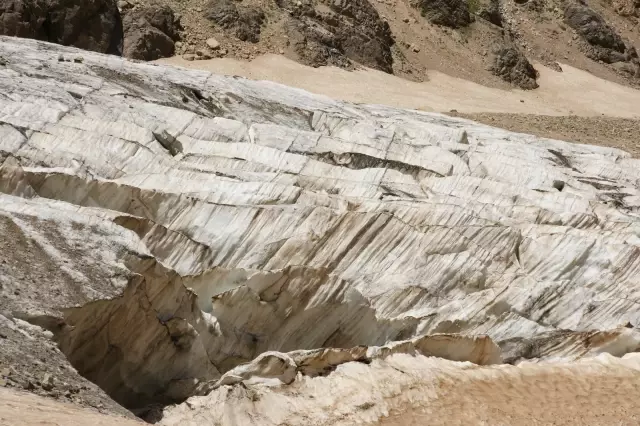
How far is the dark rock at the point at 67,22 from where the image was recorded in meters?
31.1

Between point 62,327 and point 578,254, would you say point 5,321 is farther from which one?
point 578,254

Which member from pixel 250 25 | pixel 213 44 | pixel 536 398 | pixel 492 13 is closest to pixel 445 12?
pixel 492 13

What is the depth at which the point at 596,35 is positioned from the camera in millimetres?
49875

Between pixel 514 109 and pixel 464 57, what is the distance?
751 cm

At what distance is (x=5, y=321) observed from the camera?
28.5ft

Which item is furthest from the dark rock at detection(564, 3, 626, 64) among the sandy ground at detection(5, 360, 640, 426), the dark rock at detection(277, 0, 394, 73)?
the sandy ground at detection(5, 360, 640, 426)

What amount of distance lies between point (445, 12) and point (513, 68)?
5567 mm

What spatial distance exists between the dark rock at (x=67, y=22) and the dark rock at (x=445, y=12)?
64.5 ft

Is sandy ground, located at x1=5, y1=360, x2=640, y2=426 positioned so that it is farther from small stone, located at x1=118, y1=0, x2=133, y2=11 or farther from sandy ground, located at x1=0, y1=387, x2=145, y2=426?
small stone, located at x1=118, y1=0, x2=133, y2=11

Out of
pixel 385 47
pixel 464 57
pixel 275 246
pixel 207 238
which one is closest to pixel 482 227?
pixel 275 246

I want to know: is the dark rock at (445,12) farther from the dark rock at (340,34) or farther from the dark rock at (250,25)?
the dark rock at (250,25)

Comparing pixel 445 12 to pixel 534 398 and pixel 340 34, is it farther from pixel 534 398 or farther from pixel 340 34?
pixel 534 398

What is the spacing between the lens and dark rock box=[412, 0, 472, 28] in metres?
45.6

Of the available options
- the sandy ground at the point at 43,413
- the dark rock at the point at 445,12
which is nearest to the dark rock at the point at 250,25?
the dark rock at the point at 445,12
